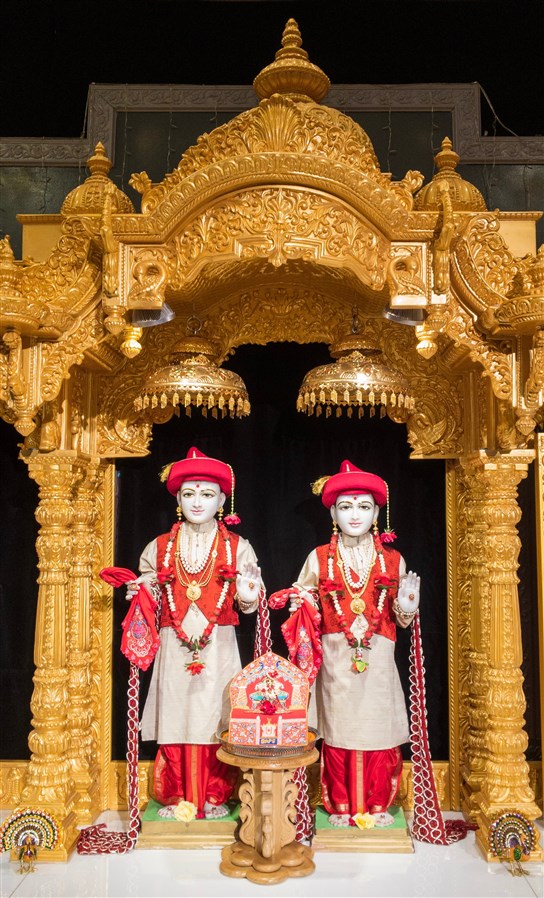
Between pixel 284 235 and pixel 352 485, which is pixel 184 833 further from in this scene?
pixel 284 235

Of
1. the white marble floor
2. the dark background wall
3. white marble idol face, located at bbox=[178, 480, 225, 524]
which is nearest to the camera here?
the white marble floor

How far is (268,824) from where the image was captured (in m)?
3.53

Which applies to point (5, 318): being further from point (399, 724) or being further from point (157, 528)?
point (399, 724)

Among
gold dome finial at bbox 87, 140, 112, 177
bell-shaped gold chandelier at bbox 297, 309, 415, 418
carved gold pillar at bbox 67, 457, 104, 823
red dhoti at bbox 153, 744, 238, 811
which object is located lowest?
red dhoti at bbox 153, 744, 238, 811

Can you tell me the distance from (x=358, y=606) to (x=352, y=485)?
624 mm

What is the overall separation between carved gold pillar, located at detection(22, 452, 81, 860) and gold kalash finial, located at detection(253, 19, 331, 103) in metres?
2.12

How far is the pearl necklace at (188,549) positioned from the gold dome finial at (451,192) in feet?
6.90

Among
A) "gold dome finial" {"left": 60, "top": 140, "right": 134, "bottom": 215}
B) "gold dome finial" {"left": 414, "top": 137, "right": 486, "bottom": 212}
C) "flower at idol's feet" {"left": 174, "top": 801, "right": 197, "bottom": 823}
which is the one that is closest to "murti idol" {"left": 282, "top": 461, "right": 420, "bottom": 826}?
"flower at idol's feet" {"left": 174, "top": 801, "right": 197, "bottom": 823}

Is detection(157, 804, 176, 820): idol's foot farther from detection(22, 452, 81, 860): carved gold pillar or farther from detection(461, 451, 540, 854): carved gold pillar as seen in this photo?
detection(461, 451, 540, 854): carved gold pillar

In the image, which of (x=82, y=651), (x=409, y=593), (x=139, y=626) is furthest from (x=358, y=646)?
A: (x=82, y=651)

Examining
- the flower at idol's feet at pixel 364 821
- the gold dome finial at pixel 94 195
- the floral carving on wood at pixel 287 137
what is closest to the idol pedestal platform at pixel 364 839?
the flower at idol's feet at pixel 364 821

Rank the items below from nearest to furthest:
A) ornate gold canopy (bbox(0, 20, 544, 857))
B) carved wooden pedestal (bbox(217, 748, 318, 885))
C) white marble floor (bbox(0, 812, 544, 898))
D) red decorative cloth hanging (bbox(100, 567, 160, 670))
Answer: white marble floor (bbox(0, 812, 544, 898)), carved wooden pedestal (bbox(217, 748, 318, 885)), ornate gold canopy (bbox(0, 20, 544, 857)), red decorative cloth hanging (bbox(100, 567, 160, 670))

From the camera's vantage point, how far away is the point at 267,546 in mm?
4699

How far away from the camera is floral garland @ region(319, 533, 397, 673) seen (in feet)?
13.3
